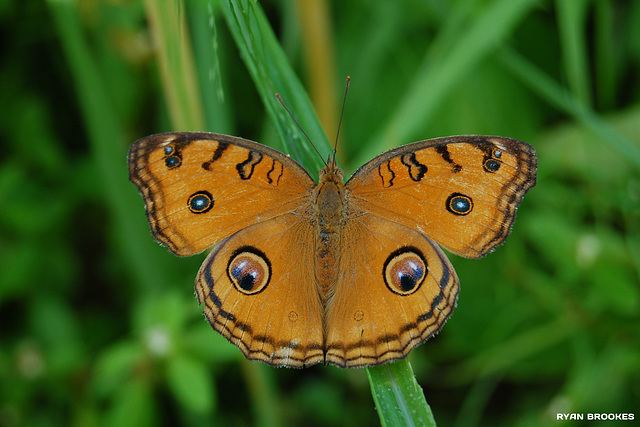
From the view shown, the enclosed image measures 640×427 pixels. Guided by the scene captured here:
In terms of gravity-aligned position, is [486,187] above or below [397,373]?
above

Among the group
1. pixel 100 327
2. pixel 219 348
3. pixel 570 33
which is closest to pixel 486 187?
pixel 570 33

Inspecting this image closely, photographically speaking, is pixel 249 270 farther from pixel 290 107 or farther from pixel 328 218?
pixel 290 107

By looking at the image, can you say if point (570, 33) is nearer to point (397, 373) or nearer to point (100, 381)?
point (397, 373)

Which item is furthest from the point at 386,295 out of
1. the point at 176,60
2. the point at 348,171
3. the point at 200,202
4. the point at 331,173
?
the point at 348,171

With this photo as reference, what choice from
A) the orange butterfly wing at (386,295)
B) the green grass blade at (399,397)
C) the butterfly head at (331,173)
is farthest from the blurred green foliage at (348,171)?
the green grass blade at (399,397)

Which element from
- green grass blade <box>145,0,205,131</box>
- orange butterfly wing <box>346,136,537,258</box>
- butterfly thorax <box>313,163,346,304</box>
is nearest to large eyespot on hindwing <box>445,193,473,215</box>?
orange butterfly wing <box>346,136,537,258</box>
